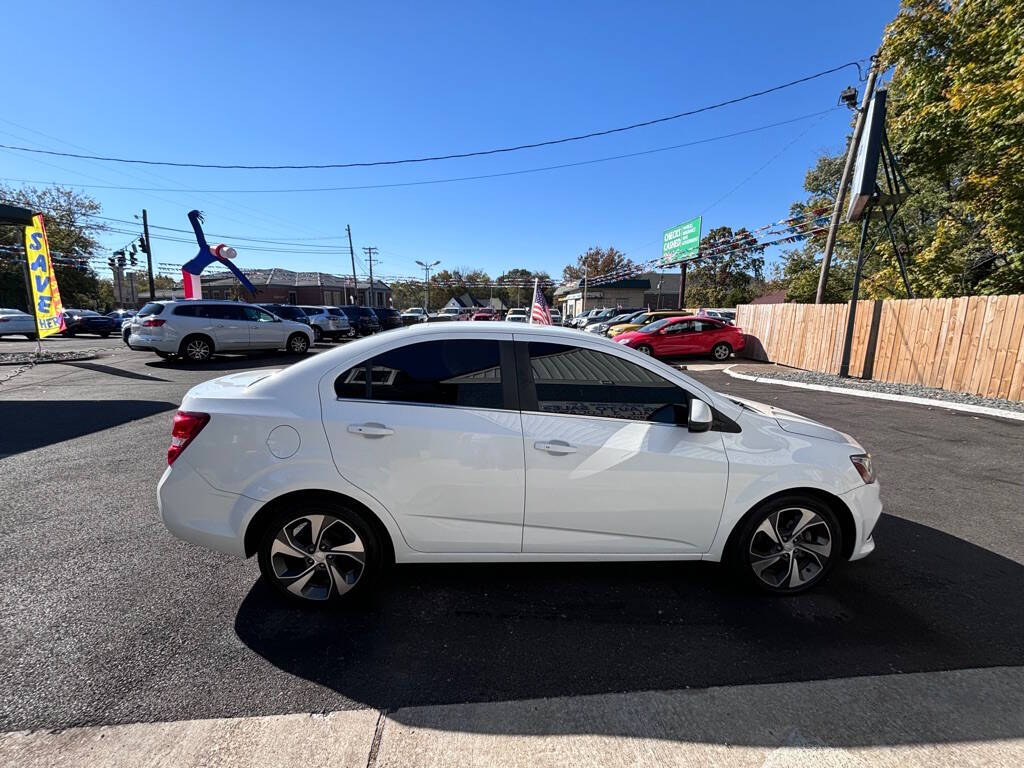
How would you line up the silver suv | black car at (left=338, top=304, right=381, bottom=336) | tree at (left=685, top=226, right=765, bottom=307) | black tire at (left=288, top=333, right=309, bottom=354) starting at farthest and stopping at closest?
1. tree at (left=685, top=226, right=765, bottom=307)
2. black car at (left=338, top=304, right=381, bottom=336)
3. the silver suv
4. black tire at (left=288, top=333, right=309, bottom=354)

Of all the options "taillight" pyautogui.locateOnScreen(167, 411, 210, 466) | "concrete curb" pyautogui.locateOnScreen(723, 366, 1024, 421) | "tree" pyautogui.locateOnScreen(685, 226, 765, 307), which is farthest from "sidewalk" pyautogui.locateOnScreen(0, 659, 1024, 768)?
"tree" pyautogui.locateOnScreen(685, 226, 765, 307)

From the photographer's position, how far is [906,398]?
8.79m

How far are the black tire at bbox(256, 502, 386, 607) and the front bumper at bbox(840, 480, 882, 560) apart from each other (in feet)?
9.04

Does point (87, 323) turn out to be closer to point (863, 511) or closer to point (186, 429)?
point (186, 429)

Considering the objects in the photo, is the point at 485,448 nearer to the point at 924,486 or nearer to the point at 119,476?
the point at 119,476

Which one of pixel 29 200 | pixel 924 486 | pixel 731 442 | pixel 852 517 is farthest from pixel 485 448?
pixel 29 200

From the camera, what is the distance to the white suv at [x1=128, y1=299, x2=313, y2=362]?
1250cm

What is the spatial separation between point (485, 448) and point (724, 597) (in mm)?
1736

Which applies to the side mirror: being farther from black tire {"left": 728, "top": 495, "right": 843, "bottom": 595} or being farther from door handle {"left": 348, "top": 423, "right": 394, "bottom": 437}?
door handle {"left": 348, "top": 423, "right": 394, "bottom": 437}

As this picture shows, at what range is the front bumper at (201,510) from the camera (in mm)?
2453

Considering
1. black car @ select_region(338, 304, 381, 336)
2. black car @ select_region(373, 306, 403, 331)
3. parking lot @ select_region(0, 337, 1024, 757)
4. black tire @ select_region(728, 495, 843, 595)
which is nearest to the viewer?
parking lot @ select_region(0, 337, 1024, 757)

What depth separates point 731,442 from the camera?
2594mm

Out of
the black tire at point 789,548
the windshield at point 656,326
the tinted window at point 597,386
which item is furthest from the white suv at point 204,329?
the black tire at point 789,548

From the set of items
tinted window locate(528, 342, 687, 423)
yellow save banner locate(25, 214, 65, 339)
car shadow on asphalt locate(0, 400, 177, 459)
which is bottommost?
car shadow on asphalt locate(0, 400, 177, 459)
